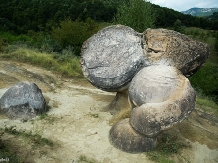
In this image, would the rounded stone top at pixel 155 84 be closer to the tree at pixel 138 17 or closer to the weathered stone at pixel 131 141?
the weathered stone at pixel 131 141

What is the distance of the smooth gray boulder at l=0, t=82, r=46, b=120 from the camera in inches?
288

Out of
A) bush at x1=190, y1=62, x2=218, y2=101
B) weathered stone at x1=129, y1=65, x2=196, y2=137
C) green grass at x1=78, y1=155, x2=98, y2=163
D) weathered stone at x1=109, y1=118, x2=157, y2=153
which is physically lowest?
bush at x1=190, y1=62, x2=218, y2=101

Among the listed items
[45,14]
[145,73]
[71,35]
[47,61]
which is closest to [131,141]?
[145,73]

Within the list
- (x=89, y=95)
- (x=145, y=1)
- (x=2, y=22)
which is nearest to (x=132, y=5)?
(x=145, y=1)

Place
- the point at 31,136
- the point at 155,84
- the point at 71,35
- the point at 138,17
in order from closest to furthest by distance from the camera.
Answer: the point at 155,84 → the point at 31,136 → the point at 71,35 → the point at 138,17

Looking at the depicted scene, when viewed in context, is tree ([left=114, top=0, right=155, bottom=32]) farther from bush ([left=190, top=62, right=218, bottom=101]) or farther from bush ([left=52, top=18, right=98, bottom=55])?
bush ([left=190, top=62, right=218, bottom=101])

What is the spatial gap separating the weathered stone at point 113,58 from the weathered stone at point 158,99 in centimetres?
47

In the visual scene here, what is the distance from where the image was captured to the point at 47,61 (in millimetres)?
13547

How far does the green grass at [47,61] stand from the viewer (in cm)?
1299

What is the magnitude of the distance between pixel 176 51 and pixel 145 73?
3.50 feet

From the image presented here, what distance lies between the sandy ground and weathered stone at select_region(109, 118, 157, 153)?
13 cm

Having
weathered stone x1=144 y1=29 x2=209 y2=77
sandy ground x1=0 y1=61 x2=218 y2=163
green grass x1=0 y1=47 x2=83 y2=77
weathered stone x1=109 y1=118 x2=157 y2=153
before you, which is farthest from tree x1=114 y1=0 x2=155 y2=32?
weathered stone x1=109 y1=118 x2=157 y2=153

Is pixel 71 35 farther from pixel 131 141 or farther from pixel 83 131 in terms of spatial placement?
pixel 131 141

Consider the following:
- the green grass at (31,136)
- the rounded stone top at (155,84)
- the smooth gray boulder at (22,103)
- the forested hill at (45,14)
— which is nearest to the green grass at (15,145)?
the green grass at (31,136)
